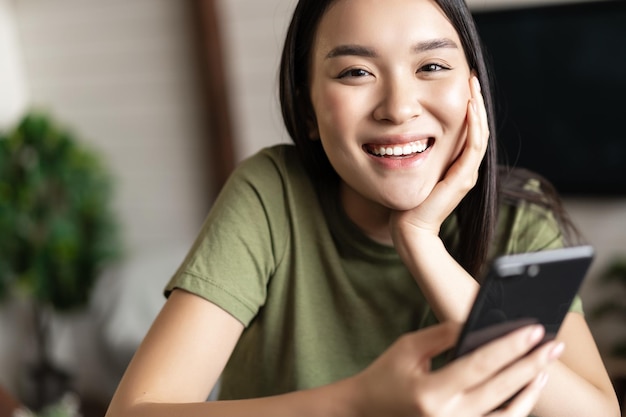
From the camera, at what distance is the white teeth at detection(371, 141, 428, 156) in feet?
3.60

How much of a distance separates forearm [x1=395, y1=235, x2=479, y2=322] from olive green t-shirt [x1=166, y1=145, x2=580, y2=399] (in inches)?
6.2

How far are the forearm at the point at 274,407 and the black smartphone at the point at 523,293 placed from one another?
0.14 meters

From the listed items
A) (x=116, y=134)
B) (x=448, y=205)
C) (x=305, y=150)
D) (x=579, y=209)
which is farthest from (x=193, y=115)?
(x=448, y=205)

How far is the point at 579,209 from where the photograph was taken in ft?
9.00

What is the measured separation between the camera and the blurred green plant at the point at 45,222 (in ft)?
11.0

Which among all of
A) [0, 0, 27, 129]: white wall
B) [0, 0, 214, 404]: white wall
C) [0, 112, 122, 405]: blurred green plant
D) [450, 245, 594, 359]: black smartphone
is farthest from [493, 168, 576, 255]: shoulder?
[0, 0, 27, 129]: white wall

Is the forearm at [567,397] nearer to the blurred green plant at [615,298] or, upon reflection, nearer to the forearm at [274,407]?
the forearm at [274,407]

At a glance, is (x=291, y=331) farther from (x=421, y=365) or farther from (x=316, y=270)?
(x=421, y=365)

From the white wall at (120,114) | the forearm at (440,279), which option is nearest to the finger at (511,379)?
the forearm at (440,279)

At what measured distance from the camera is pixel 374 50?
41.5 inches

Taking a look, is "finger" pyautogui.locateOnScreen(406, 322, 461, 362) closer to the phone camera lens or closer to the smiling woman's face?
the phone camera lens

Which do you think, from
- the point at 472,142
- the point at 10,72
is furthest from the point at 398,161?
the point at 10,72

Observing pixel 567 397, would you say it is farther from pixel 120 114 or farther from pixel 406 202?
pixel 120 114

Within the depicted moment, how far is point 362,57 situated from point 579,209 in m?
1.89
